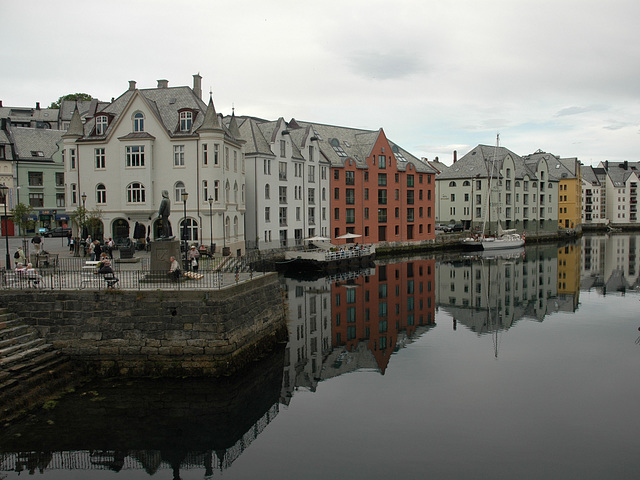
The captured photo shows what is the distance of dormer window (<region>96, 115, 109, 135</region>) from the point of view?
160 feet

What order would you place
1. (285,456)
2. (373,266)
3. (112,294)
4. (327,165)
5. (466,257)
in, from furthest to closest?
(466,257)
(327,165)
(373,266)
(112,294)
(285,456)

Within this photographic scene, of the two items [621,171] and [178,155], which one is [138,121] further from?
[621,171]

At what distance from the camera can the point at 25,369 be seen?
19.8 meters

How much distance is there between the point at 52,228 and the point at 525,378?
218 feet

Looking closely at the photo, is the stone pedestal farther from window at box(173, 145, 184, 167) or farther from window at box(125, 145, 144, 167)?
window at box(125, 145, 144, 167)

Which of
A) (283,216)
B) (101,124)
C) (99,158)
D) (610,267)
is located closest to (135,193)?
(99,158)

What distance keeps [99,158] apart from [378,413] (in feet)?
124

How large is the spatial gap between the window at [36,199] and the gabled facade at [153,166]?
85.2 feet

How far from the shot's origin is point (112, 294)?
22.7 m

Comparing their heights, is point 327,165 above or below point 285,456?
above

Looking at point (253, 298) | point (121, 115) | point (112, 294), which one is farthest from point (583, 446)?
point (121, 115)

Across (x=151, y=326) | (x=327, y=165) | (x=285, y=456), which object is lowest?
(x=285, y=456)

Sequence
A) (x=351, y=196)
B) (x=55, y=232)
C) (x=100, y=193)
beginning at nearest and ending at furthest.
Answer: (x=100, y=193) < (x=55, y=232) < (x=351, y=196)

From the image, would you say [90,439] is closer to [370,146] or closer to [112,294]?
[112,294]
